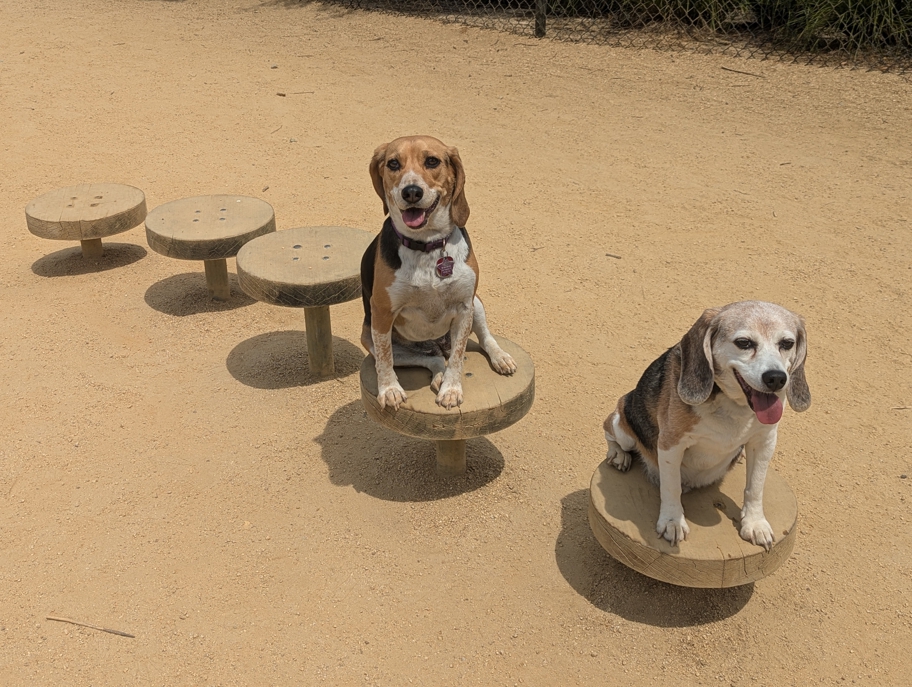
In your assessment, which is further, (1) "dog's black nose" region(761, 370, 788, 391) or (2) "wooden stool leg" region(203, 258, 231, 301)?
(2) "wooden stool leg" region(203, 258, 231, 301)

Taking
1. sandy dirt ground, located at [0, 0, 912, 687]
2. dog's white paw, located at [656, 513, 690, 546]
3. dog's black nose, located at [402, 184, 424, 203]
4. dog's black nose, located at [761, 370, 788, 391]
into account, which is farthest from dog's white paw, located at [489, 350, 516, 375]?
dog's black nose, located at [761, 370, 788, 391]

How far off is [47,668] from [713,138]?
8.05 metres

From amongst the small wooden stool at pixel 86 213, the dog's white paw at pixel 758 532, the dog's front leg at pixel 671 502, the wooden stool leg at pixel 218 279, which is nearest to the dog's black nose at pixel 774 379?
the dog's front leg at pixel 671 502

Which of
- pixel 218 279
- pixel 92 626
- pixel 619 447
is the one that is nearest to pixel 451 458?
pixel 619 447

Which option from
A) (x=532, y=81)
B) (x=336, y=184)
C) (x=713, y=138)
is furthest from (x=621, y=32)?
(x=336, y=184)

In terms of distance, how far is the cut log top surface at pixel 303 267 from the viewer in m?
5.10

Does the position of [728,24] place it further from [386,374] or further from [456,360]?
[386,374]

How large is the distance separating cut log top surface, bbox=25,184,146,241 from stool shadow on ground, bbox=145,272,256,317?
1.83 ft

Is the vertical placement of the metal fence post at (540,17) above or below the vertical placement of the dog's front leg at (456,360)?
above

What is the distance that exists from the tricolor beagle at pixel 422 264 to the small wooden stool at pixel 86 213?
134 inches

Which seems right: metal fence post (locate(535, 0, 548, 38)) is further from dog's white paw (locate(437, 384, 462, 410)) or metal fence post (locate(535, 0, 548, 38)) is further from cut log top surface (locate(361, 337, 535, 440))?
dog's white paw (locate(437, 384, 462, 410))

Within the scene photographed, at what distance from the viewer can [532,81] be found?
→ 11.0 m

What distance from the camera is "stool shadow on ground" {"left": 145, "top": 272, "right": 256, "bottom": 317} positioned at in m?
6.50

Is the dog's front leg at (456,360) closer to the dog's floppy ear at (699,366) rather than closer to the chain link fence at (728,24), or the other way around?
the dog's floppy ear at (699,366)
